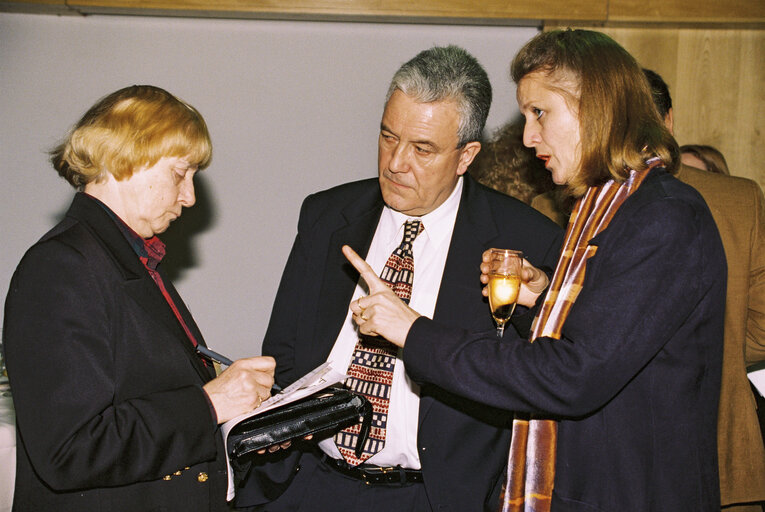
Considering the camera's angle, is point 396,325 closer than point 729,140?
Yes

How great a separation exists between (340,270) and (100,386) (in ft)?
3.10

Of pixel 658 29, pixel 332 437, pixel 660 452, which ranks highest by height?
pixel 658 29

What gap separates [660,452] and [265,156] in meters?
3.30

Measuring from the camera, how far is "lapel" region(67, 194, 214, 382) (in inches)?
63.2

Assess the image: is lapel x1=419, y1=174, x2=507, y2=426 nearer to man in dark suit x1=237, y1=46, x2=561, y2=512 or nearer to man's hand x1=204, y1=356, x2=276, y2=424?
man in dark suit x1=237, y1=46, x2=561, y2=512

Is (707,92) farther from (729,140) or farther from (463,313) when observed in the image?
(463,313)

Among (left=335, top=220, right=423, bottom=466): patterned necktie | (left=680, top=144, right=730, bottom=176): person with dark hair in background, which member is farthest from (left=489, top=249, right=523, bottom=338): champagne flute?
(left=680, top=144, right=730, bottom=176): person with dark hair in background

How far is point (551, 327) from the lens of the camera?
63.1 inches

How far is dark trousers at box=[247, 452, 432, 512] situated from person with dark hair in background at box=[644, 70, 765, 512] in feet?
3.91

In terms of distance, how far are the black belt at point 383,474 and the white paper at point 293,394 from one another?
1.04ft

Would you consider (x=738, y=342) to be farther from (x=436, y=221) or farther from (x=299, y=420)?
(x=299, y=420)

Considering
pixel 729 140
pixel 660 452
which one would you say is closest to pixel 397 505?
pixel 660 452

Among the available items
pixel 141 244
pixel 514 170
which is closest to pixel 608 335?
pixel 141 244

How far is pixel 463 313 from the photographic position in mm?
2092
